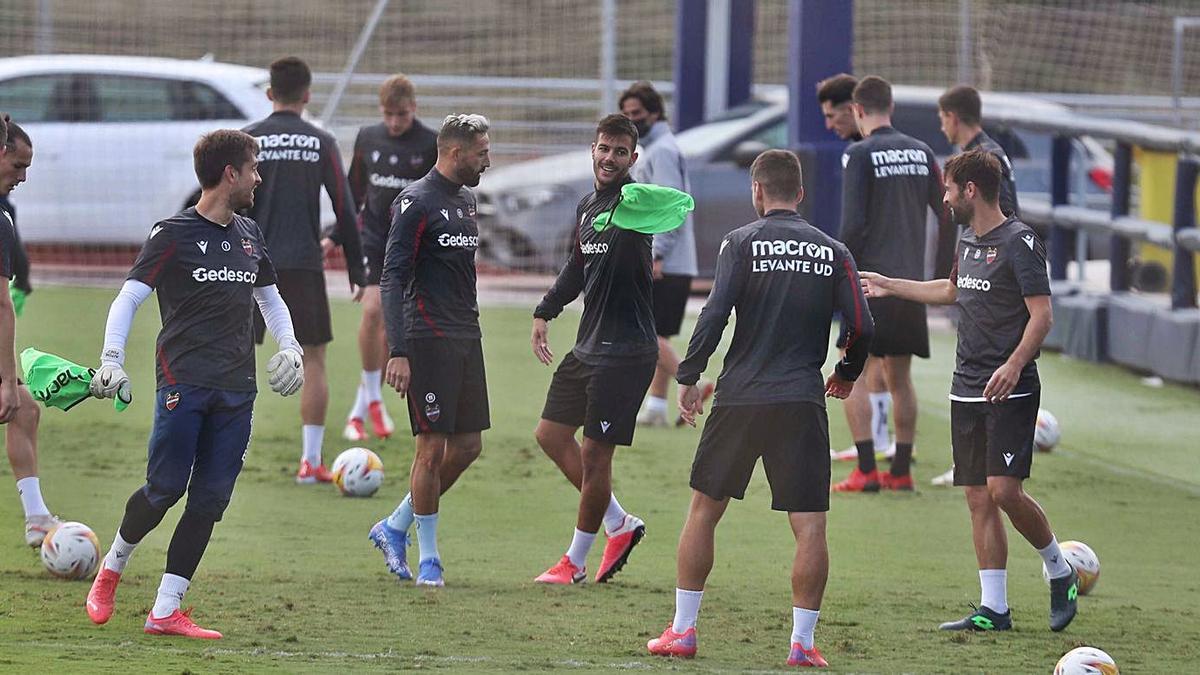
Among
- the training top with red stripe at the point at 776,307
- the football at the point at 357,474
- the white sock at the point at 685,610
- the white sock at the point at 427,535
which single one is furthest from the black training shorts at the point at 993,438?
the football at the point at 357,474

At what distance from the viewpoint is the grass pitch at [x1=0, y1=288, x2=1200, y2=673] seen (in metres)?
6.37

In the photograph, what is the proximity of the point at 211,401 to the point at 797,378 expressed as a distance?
2076mm

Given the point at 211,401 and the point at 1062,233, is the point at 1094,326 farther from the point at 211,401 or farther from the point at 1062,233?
the point at 211,401

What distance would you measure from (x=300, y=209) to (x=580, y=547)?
2930mm

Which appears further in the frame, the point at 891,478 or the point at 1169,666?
the point at 891,478

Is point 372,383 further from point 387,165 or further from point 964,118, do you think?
point 964,118

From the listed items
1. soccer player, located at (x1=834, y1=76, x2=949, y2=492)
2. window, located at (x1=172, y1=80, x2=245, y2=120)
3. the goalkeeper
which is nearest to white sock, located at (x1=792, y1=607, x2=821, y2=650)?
the goalkeeper

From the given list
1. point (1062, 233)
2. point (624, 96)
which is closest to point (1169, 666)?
point (624, 96)

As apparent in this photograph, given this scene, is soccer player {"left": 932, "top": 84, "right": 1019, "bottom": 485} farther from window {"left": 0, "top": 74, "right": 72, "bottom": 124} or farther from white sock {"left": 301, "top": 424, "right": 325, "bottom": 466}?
window {"left": 0, "top": 74, "right": 72, "bottom": 124}

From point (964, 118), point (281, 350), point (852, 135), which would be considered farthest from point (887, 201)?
point (281, 350)

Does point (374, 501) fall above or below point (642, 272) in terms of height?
below

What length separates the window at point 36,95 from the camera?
17.4 metres

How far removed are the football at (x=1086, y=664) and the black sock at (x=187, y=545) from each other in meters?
2.99

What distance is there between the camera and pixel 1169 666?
6426 mm
